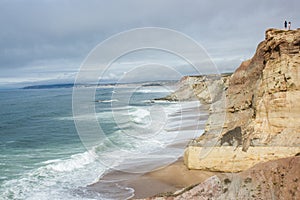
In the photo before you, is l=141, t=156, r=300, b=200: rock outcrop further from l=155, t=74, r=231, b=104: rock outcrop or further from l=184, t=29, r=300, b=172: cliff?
l=155, t=74, r=231, b=104: rock outcrop

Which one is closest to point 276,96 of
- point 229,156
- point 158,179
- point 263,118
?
point 263,118

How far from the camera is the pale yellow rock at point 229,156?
516 inches

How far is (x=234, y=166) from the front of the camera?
47.6 feet

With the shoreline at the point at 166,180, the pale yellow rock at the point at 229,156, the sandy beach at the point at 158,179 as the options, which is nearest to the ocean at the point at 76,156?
the sandy beach at the point at 158,179

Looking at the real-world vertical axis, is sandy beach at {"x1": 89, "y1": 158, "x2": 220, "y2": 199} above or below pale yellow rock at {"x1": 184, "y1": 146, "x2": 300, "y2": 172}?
below

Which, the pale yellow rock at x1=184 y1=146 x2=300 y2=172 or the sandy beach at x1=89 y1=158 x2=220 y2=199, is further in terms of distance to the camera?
the sandy beach at x1=89 y1=158 x2=220 y2=199

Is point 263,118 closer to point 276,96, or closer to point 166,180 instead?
point 276,96

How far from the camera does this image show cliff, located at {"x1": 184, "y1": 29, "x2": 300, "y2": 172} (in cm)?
1304

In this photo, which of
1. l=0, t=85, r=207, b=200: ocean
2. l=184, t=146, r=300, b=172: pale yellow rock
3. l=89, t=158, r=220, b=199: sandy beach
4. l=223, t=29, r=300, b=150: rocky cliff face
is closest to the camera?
l=223, t=29, r=300, b=150: rocky cliff face

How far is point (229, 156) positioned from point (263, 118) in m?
2.40

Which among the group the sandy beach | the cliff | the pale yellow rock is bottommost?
the sandy beach

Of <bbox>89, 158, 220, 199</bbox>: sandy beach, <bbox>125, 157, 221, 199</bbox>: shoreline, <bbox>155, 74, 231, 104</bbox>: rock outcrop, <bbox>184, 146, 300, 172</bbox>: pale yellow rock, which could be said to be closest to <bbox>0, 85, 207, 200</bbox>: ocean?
<bbox>89, 158, 220, 199</bbox>: sandy beach

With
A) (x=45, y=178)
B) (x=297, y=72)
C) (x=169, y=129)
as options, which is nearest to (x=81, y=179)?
(x=45, y=178)

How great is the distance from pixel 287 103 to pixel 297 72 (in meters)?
1.33
